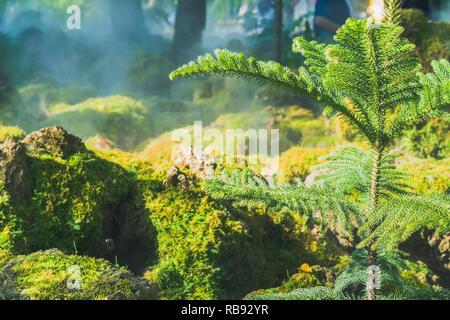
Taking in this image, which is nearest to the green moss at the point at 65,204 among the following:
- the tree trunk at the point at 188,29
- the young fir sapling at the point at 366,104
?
the young fir sapling at the point at 366,104

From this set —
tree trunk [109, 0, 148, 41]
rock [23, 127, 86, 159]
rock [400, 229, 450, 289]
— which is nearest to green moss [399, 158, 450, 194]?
rock [400, 229, 450, 289]

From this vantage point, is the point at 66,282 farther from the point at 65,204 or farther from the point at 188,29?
the point at 188,29

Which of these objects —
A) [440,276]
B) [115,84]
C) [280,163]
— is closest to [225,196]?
[440,276]

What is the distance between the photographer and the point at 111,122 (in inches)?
338

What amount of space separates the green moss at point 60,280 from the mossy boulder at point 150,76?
428 inches

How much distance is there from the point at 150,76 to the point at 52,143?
33.2 ft

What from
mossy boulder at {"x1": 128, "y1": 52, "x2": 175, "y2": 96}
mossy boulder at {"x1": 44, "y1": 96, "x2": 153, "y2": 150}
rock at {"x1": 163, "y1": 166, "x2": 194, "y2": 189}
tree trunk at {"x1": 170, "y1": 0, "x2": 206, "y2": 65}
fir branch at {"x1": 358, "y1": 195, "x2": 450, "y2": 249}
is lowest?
fir branch at {"x1": 358, "y1": 195, "x2": 450, "y2": 249}

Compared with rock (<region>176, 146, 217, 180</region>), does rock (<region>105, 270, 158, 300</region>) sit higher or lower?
lower

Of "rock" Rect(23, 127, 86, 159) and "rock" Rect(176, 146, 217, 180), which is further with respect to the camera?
"rock" Rect(176, 146, 217, 180)

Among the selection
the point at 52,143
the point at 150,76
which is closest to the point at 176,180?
the point at 52,143

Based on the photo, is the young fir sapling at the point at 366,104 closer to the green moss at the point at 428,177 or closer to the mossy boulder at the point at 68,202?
the mossy boulder at the point at 68,202

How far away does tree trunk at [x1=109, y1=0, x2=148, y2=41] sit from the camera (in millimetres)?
15258

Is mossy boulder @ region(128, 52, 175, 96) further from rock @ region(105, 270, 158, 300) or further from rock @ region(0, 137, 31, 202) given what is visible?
rock @ region(105, 270, 158, 300)

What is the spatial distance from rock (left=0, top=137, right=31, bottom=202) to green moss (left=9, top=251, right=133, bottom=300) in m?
0.68
